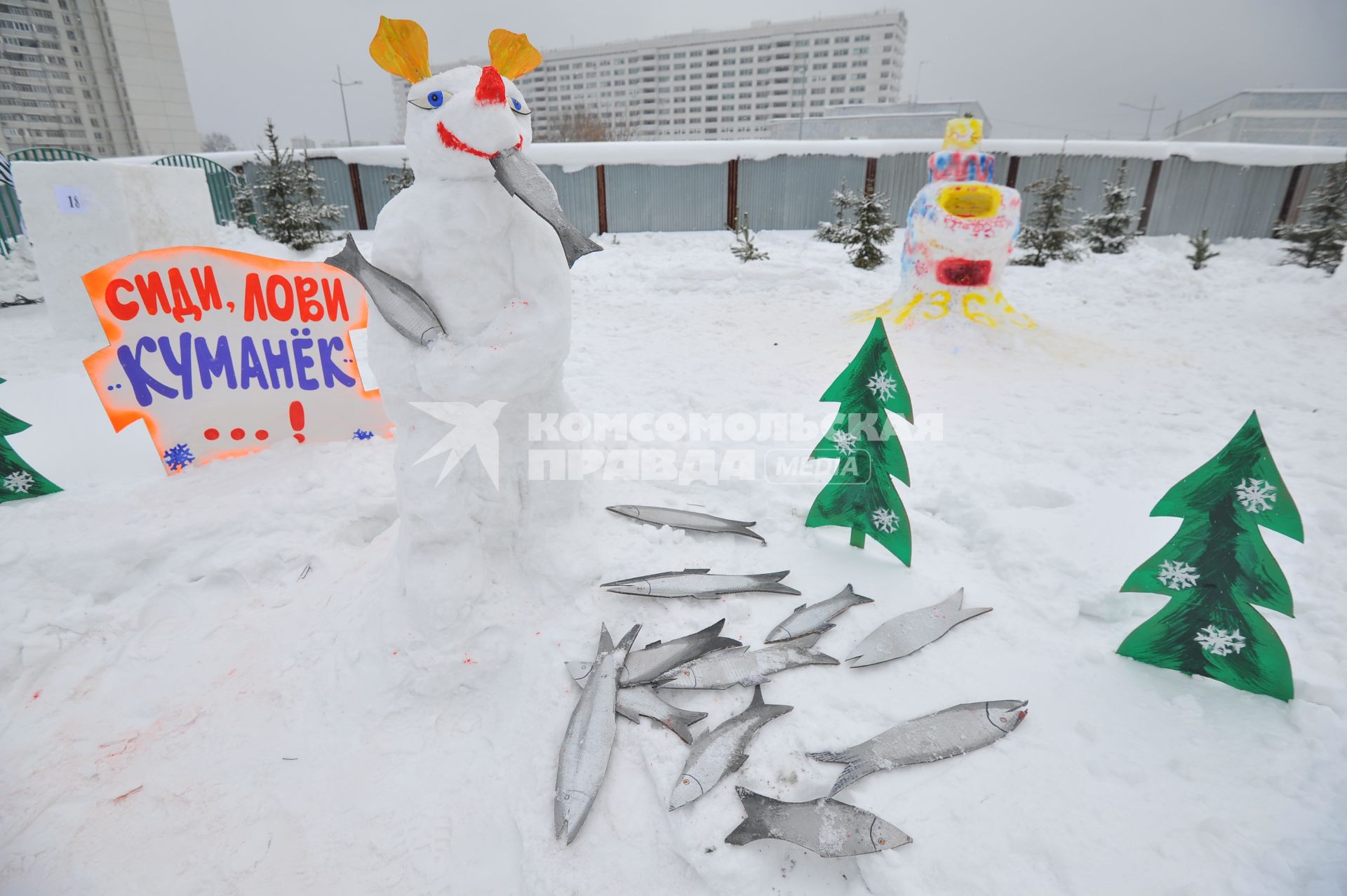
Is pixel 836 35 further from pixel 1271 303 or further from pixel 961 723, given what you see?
pixel 961 723

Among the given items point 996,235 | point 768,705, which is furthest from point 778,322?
point 768,705

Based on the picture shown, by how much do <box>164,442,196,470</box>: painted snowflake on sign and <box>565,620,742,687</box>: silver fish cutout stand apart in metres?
3.43

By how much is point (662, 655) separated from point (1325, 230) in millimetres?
13796

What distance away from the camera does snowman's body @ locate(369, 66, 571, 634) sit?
2.46m

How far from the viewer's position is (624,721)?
8.08 feet

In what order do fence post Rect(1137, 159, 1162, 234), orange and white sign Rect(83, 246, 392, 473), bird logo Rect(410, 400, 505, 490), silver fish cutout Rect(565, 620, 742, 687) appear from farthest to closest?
fence post Rect(1137, 159, 1162, 234) → orange and white sign Rect(83, 246, 392, 473) → bird logo Rect(410, 400, 505, 490) → silver fish cutout Rect(565, 620, 742, 687)

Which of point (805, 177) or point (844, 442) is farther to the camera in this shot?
point (805, 177)

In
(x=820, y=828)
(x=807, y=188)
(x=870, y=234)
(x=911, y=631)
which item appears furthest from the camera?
(x=807, y=188)

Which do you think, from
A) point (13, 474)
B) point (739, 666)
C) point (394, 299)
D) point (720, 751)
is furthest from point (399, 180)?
point (720, 751)

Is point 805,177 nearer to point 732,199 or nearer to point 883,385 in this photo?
point 732,199

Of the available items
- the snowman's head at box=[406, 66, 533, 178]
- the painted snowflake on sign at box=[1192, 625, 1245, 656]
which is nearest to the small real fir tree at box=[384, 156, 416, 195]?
the snowman's head at box=[406, 66, 533, 178]

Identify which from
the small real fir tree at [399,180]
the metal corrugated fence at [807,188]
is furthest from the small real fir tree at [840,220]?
the small real fir tree at [399,180]

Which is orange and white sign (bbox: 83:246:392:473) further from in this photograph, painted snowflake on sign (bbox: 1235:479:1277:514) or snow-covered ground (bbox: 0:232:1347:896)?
painted snowflake on sign (bbox: 1235:479:1277:514)

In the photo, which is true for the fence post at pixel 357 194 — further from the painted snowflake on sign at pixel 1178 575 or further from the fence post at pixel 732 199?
the painted snowflake on sign at pixel 1178 575
